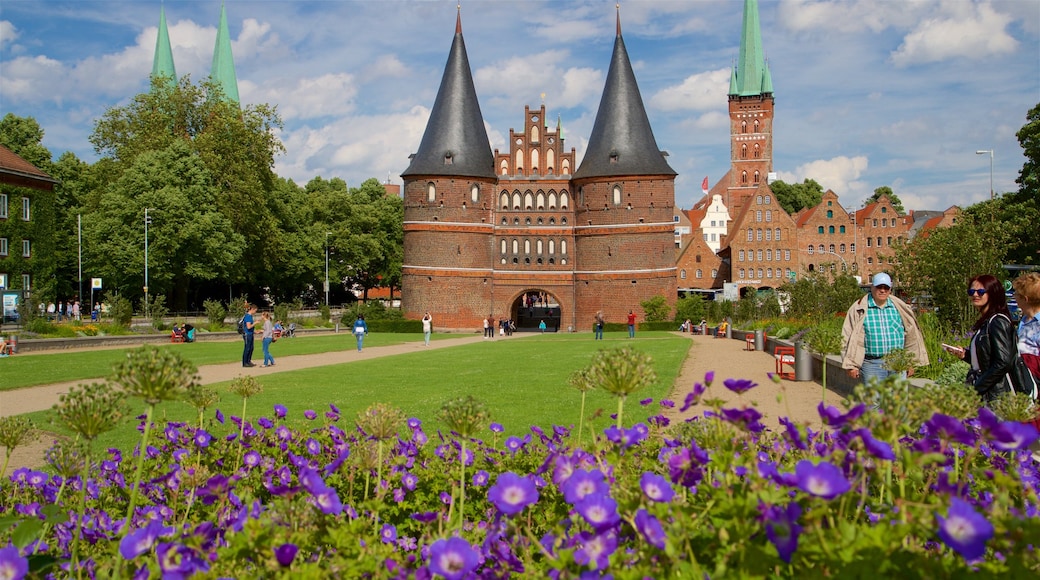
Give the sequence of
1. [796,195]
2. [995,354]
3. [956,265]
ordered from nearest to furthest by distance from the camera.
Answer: [995,354] < [956,265] < [796,195]

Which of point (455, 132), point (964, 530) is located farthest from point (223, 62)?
point (964, 530)

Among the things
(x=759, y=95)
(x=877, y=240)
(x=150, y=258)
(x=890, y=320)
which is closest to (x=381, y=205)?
(x=150, y=258)

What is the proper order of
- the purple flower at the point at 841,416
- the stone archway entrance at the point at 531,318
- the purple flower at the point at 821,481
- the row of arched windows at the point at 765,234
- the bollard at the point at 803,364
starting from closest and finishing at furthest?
the purple flower at the point at 821,481, the purple flower at the point at 841,416, the bollard at the point at 803,364, the stone archway entrance at the point at 531,318, the row of arched windows at the point at 765,234

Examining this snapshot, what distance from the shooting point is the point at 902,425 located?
9.41 ft

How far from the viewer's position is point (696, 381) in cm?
1405

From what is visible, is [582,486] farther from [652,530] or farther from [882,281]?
[882,281]

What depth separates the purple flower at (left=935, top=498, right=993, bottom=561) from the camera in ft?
6.79

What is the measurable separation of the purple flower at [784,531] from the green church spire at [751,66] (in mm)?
109163

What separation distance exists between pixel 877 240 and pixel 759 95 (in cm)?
3064

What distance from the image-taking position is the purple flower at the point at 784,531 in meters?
2.35

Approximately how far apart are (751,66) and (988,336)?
105 metres

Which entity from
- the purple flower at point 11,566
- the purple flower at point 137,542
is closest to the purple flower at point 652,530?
the purple flower at point 137,542

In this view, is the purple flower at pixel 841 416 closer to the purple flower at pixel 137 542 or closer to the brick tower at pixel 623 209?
the purple flower at pixel 137 542

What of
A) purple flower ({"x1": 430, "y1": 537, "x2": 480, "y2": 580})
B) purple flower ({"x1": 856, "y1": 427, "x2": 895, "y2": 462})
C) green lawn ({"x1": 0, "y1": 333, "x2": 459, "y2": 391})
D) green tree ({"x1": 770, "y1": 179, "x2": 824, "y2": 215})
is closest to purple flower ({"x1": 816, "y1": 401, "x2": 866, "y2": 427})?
purple flower ({"x1": 856, "y1": 427, "x2": 895, "y2": 462})
